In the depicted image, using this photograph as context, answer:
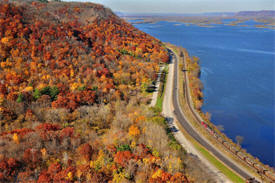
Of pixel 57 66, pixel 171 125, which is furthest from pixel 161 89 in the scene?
pixel 57 66

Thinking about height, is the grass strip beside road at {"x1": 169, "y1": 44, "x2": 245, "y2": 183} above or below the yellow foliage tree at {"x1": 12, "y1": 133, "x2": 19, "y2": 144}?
below

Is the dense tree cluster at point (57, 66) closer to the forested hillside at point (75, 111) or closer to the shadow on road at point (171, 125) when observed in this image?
the forested hillside at point (75, 111)

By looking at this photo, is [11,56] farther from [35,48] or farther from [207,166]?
[207,166]

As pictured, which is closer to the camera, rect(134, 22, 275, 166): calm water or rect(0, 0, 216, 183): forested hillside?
rect(0, 0, 216, 183): forested hillside

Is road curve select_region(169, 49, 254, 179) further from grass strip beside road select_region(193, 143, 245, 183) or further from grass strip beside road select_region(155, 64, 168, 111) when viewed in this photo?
grass strip beside road select_region(155, 64, 168, 111)

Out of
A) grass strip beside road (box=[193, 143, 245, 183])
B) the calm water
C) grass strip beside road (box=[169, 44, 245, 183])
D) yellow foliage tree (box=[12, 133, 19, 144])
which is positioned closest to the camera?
yellow foliage tree (box=[12, 133, 19, 144])

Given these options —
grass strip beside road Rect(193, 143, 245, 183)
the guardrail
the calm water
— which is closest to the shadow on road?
grass strip beside road Rect(193, 143, 245, 183)

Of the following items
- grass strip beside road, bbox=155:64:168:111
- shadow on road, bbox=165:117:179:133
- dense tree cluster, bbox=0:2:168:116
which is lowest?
shadow on road, bbox=165:117:179:133

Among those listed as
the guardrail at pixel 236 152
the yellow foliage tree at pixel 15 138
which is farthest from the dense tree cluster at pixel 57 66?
the guardrail at pixel 236 152

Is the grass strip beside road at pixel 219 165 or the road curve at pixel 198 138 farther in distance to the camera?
the road curve at pixel 198 138
